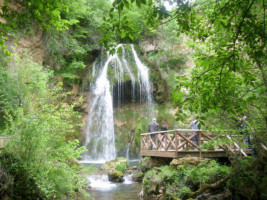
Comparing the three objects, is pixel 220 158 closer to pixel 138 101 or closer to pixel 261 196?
pixel 261 196

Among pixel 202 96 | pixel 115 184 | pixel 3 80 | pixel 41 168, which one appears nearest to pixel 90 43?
pixel 3 80

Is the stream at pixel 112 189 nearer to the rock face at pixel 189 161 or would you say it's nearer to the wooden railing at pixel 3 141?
the rock face at pixel 189 161

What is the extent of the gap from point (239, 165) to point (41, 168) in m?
5.15

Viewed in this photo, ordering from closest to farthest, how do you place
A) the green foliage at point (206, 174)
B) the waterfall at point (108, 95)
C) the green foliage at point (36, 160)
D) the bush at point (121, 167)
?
the green foliage at point (36, 160) < the green foliage at point (206, 174) < the bush at point (121, 167) < the waterfall at point (108, 95)

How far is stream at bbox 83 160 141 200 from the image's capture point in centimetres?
824

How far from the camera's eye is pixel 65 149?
6219 millimetres

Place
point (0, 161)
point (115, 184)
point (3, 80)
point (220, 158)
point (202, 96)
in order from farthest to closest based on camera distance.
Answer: point (3, 80)
point (115, 184)
point (220, 158)
point (0, 161)
point (202, 96)

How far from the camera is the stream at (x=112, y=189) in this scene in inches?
324

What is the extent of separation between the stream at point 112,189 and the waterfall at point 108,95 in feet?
22.0

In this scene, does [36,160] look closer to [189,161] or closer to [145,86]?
[189,161]

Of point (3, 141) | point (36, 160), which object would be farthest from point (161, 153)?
point (3, 141)

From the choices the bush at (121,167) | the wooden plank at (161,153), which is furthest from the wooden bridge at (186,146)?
the bush at (121,167)

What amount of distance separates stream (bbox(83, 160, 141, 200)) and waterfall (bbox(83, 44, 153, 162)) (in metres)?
6.70

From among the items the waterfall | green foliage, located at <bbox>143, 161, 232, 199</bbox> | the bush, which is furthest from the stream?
the waterfall
